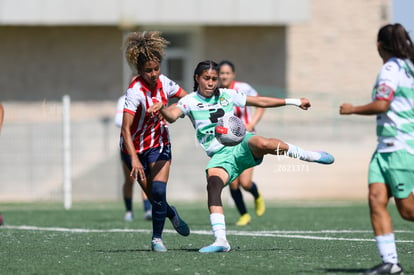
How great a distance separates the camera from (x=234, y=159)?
371 inches

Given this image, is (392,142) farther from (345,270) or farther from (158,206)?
(158,206)

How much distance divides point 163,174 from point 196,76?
0.99 metres

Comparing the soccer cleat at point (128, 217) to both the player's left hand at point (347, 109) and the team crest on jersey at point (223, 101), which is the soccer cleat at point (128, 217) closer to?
the team crest on jersey at point (223, 101)

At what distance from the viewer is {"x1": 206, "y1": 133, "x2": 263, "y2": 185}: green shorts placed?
9391 millimetres

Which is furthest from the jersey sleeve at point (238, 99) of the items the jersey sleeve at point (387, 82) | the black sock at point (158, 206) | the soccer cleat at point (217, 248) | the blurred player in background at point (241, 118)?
the blurred player in background at point (241, 118)

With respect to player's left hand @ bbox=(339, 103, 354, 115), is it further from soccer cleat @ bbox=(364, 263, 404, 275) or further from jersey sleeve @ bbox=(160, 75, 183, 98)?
jersey sleeve @ bbox=(160, 75, 183, 98)

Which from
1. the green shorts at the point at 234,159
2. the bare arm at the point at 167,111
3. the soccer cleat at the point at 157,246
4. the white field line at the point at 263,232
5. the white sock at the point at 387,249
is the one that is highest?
the bare arm at the point at 167,111

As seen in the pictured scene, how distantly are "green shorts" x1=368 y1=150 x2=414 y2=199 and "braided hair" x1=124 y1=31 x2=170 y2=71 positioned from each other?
2826mm

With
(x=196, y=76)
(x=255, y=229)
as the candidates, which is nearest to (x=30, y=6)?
(x=255, y=229)

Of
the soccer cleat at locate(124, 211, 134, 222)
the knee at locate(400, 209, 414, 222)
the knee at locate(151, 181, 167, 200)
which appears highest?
the knee at locate(400, 209, 414, 222)

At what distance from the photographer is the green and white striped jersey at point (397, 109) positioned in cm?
728

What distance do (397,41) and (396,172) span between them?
0.98 m

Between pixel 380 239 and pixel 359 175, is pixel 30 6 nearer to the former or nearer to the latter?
pixel 359 175

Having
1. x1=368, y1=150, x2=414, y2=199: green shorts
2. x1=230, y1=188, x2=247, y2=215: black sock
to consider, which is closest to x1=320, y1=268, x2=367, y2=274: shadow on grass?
x1=368, y1=150, x2=414, y2=199: green shorts
